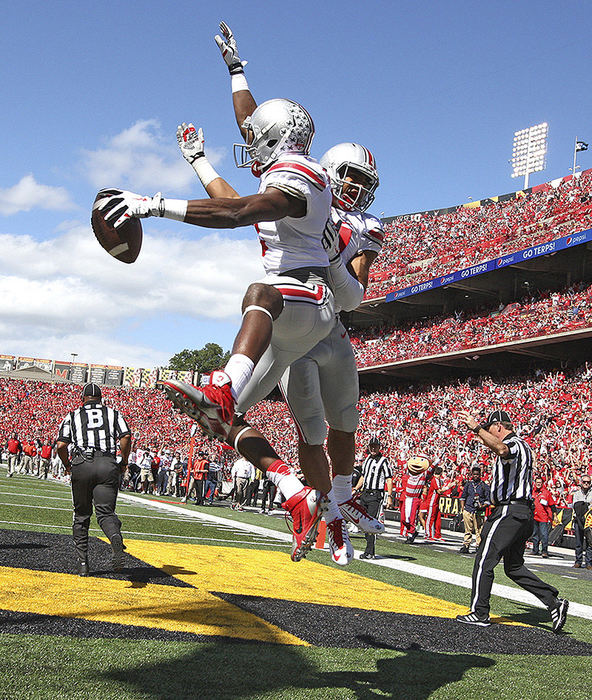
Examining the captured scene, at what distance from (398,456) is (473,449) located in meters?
3.29

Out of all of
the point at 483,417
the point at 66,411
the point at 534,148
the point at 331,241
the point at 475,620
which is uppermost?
the point at 534,148

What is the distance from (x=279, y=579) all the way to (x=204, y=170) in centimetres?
503

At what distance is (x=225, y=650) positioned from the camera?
175 inches

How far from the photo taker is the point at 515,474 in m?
6.71

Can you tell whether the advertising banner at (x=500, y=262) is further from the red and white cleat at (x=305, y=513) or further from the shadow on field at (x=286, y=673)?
the red and white cleat at (x=305, y=513)

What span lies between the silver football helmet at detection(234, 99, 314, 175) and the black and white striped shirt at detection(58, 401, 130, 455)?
4174 mm

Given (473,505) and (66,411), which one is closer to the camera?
(473,505)

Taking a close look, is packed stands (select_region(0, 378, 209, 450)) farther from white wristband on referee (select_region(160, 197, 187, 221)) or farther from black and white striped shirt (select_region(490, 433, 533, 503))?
white wristband on referee (select_region(160, 197, 187, 221))

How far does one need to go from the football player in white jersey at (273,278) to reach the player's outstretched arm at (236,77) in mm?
758

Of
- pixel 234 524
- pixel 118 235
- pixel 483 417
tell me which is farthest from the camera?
pixel 483 417

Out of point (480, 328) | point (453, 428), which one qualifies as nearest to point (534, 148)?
point (480, 328)

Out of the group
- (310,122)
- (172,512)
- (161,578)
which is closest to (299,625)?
(161,578)

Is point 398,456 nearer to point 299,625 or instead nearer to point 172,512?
point 172,512

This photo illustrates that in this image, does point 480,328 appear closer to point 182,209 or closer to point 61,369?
point 182,209
